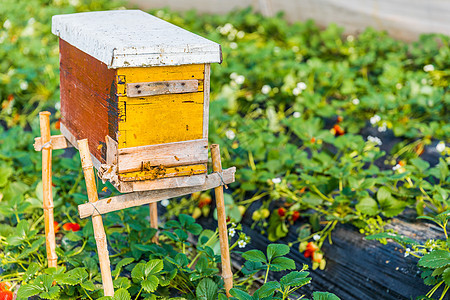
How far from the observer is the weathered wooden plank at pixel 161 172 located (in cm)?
150

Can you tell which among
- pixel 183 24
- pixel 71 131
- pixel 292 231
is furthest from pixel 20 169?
pixel 183 24

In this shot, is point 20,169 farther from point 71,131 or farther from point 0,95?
point 0,95

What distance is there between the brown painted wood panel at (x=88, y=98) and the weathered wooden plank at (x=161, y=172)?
0.13 m

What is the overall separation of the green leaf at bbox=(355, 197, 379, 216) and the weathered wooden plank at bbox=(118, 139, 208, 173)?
935 millimetres

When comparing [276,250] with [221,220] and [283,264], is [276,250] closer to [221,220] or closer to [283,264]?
[283,264]

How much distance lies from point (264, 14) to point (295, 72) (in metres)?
1.70

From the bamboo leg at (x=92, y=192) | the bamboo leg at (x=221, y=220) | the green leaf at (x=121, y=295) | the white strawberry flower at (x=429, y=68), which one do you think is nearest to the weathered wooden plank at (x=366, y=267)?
the bamboo leg at (x=221, y=220)

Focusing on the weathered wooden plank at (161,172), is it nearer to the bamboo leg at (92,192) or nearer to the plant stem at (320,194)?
the bamboo leg at (92,192)

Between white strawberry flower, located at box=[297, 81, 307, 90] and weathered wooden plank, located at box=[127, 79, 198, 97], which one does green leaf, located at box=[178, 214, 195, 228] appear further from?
white strawberry flower, located at box=[297, 81, 307, 90]

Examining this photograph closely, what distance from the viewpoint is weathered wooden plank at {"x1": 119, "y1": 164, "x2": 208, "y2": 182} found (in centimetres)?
150

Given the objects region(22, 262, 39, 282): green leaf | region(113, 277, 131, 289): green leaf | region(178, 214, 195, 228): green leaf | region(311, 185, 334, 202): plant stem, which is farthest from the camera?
region(311, 185, 334, 202): plant stem

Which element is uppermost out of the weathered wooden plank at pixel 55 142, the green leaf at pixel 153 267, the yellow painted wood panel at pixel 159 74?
the yellow painted wood panel at pixel 159 74

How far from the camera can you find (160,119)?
1.50 m

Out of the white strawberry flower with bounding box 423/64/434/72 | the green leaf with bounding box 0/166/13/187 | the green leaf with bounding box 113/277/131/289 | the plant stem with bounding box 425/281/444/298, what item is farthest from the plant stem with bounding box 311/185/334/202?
the white strawberry flower with bounding box 423/64/434/72
